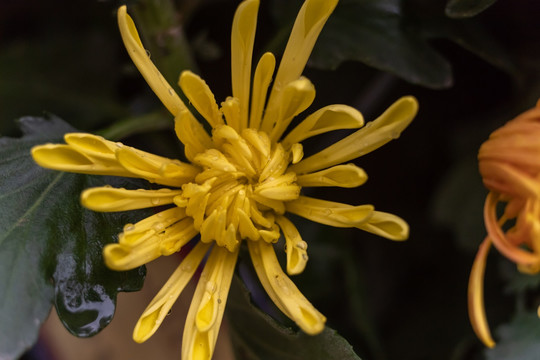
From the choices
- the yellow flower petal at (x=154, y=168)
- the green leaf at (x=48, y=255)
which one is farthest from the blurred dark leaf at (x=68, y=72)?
the yellow flower petal at (x=154, y=168)

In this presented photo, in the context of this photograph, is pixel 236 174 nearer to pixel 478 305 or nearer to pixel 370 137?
pixel 370 137

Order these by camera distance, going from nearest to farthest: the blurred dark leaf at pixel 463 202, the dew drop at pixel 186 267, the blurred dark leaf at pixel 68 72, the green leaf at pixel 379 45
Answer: the dew drop at pixel 186 267 < the green leaf at pixel 379 45 < the blurred dark leaf at pixel 463 202 < the blurred dark leaf at pixel 68 72

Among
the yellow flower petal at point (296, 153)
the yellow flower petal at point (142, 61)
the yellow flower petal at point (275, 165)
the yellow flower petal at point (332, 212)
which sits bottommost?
the yellow flower petal at point (332, 212)

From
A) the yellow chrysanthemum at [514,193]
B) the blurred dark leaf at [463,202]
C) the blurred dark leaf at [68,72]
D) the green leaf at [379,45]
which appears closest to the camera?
the yellow chrysanthemum at [514,193]

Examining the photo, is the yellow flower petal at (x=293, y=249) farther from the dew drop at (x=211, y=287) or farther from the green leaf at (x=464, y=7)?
the green leaf at (x=464, y=7)

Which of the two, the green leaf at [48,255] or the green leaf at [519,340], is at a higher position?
the green leaf at [48,255]

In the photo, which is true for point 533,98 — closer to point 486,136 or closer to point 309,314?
point 486,136

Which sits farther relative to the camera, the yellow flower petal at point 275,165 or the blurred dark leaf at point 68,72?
the blurred dark leaf at point 68,72

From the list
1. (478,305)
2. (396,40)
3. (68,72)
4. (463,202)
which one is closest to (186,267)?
(478,305)
